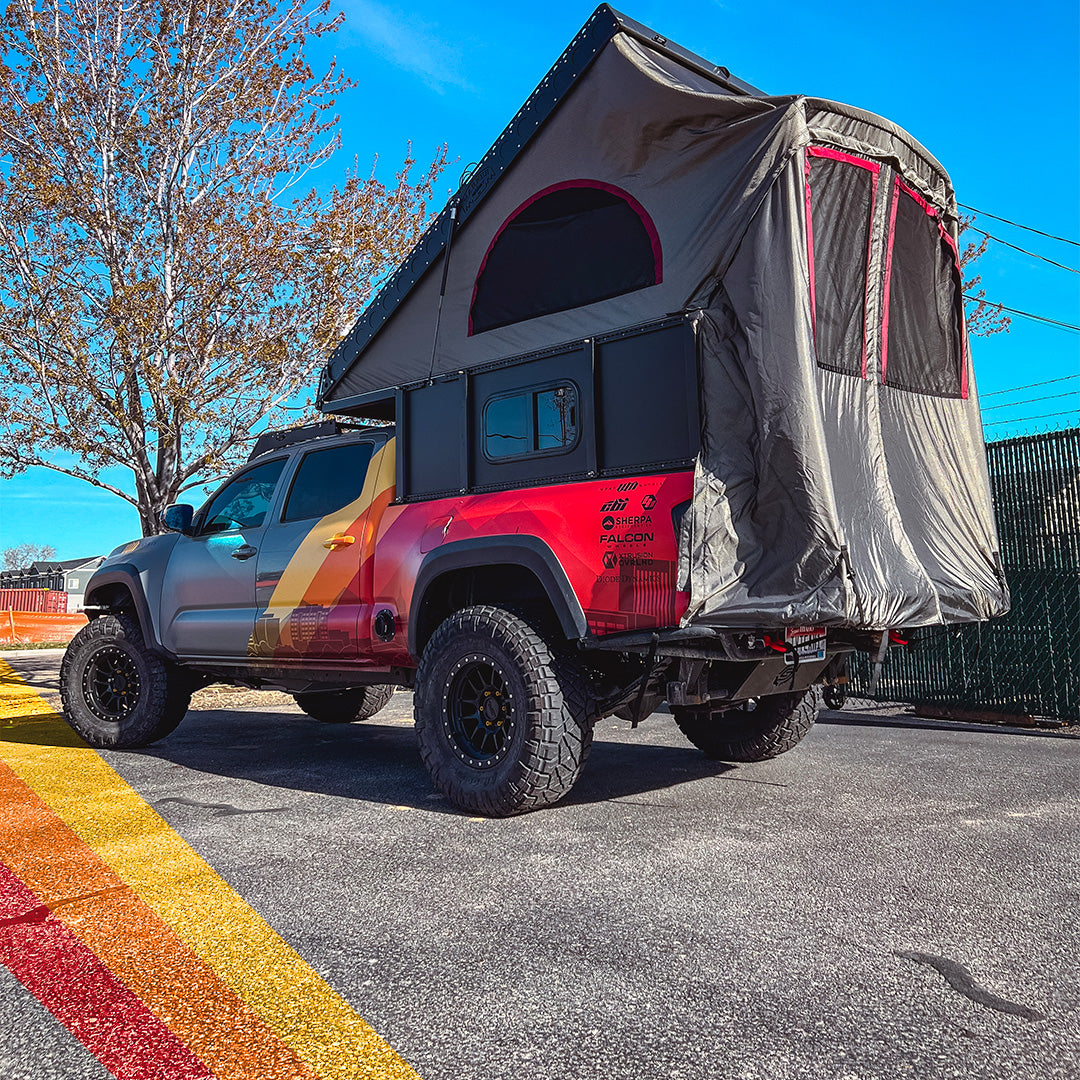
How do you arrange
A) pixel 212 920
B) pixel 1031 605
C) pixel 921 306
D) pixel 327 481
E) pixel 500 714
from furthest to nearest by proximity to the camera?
pixel 1031 605 < pixel 327 481 < pixel 921 306 < pixel 500 714 < pixel 212 920

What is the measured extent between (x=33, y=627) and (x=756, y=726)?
81.0 feet

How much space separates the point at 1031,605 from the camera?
8.29m

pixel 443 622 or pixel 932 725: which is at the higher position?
pixel 443 622

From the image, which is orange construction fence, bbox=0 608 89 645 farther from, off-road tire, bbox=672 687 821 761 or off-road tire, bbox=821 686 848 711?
off-road tire, bbox=821 686 848 711

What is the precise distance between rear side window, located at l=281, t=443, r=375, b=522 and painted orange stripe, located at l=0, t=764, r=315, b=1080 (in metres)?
2.42

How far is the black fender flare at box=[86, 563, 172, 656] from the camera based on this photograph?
266 inches

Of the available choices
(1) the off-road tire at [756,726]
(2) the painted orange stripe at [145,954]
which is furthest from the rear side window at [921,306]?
(2) the painted orange stripe at [145,954]

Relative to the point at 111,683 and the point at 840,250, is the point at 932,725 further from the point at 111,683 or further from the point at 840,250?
the point at 111,683

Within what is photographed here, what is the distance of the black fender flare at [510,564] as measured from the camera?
4270 mm

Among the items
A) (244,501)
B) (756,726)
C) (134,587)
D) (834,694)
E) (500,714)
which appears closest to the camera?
(500,714)

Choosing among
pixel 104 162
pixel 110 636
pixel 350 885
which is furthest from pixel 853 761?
pixel 104 162

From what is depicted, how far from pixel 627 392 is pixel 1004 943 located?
271 cm

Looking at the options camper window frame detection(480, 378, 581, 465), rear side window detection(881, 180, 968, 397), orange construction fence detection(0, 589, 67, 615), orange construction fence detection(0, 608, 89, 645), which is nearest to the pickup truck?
camper window frame detection(480, 378, 581, 465)

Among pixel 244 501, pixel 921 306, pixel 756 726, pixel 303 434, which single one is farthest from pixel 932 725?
pixel 244 501
